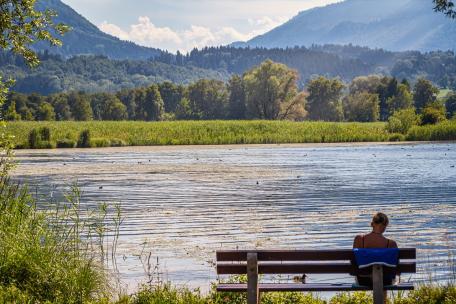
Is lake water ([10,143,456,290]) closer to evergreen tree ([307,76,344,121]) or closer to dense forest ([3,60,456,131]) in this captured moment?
dense forest ([3,60,456,131])

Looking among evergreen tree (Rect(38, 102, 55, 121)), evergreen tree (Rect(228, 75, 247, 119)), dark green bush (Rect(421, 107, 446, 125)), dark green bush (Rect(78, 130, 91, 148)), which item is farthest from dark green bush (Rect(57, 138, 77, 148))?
evergreen tree (Rect(228, 75, 247, 119))

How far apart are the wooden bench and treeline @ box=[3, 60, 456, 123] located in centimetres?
9463

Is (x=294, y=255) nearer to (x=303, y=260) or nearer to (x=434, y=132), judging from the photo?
(x=303, y=260)

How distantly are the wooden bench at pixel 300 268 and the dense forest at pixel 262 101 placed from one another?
91390 millimetres

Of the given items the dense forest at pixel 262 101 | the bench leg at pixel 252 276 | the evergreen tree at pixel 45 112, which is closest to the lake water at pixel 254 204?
the bench leg at pixel 252 276

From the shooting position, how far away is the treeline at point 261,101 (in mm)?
127375

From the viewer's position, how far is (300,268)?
908 centimetres

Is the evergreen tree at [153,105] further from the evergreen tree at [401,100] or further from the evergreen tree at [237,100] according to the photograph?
the evergreen tree at [401,100]

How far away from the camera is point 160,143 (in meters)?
81.8

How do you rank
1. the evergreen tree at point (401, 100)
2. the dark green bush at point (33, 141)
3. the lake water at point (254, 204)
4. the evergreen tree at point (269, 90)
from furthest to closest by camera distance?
the evergreen tree at point (401, 100) < the evergreen tree at point (269, 90) < the dark green bush at point (33, 141) < the lake water at point (254, 204)

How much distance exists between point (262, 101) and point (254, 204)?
332 ft

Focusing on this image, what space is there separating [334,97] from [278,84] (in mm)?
29624

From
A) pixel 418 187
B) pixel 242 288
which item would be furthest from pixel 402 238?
→ pixel 418 187

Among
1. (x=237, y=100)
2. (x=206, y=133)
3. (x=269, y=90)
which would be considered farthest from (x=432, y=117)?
(x=237, y=100)
